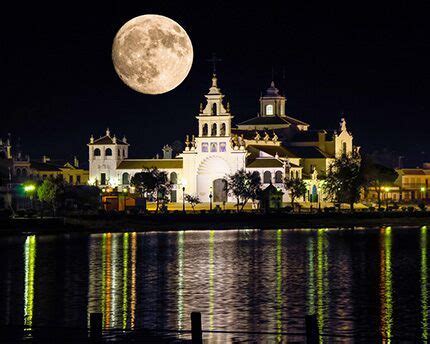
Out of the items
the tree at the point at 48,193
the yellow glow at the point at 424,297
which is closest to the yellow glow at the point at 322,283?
the yellow glow at the point at 424,297

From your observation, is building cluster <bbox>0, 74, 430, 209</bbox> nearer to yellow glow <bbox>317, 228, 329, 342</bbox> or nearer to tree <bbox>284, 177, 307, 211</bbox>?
tree <bbox>284, 177, 307, 211</bbox>

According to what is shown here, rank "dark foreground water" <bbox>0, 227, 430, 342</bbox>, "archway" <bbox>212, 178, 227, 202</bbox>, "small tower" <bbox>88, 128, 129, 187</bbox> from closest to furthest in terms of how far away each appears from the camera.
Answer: "dark foreground water" <bbox>0, 227, 430, 342</bbox> < "archway" <bbox>212, 178, 227, 202</bbox> < "small tower" <bbox>88, 128, 129, 187</bbox>

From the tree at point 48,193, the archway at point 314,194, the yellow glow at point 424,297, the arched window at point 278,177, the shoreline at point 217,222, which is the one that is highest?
the arched window at point 278,177

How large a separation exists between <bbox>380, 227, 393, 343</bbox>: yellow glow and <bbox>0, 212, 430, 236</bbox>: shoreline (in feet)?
75.2

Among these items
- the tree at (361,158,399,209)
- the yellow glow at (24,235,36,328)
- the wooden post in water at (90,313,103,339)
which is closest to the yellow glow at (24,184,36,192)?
the yellow glow at (24,235,36,328)

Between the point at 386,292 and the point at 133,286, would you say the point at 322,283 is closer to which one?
the point at 386,292

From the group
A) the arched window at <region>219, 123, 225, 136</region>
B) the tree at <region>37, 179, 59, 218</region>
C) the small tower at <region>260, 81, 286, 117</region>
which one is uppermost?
the small tower at <region>260, 81, 286, 117</region>

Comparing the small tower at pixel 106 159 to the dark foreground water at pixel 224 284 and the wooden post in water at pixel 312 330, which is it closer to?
the dark foreground water at pixel 224 284

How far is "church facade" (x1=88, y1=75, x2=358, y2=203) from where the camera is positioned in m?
140

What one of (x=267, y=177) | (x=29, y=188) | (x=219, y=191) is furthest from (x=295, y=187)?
(x=29, y=188)

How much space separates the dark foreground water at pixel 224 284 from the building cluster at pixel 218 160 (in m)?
46.4

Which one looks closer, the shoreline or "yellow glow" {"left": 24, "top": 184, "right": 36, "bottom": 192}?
the shoreline

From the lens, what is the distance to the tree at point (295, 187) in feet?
436

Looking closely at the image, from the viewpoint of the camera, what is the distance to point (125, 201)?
124562mm
